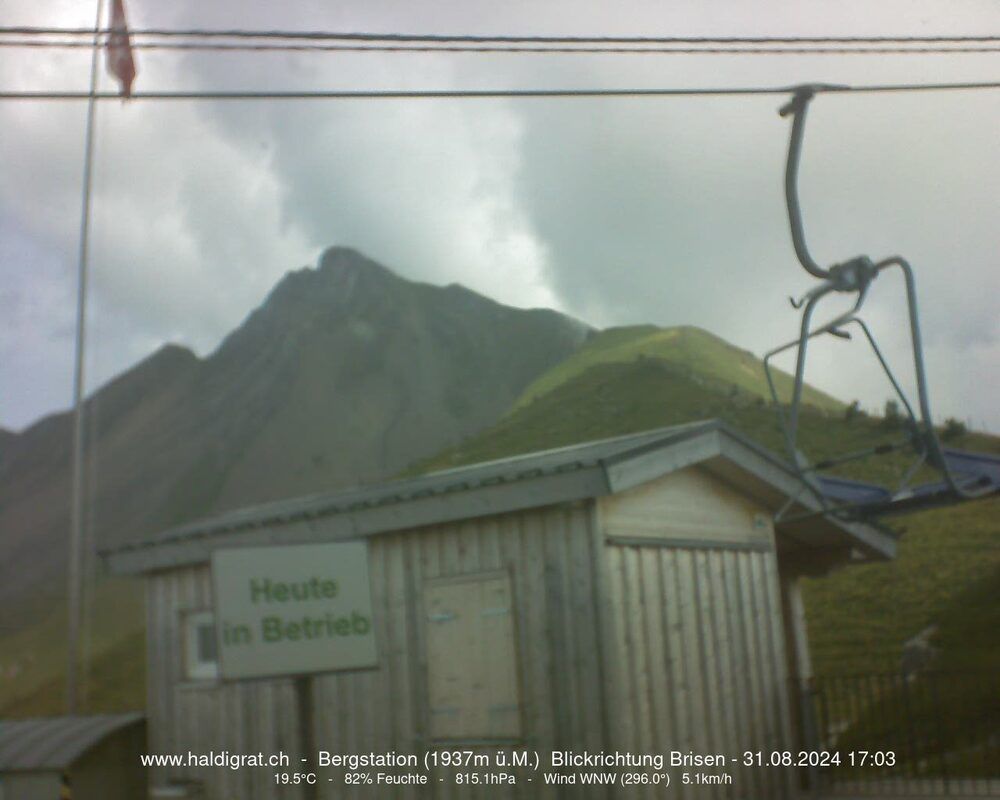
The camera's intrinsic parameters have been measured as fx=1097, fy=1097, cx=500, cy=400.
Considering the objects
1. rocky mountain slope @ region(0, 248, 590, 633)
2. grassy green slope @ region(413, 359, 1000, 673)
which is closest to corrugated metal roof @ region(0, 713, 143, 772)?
grassy green slope @ region(413, 359, 1000, 673)

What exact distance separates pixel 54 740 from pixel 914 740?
953cm

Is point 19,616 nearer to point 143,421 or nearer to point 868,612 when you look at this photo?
point 143,421

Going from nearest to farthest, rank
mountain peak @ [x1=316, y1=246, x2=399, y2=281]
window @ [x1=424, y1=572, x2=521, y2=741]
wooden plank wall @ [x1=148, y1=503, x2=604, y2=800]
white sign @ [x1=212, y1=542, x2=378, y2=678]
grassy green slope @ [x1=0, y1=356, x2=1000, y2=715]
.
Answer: white sign @ [x1=212, y1=542, x2=378, y2=678] → wooden plank wall @ [x1=148, y1=503, x2=604, y2=800] → window @ [x1=424, y1=572, x2=521, y2=741] → grassy green slope @ [x1=0, y1=356, x2=1000, y2=715] → mountain peak @ [x1=316, y1=246, x2=399, y2=281]

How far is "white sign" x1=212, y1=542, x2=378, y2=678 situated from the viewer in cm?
603

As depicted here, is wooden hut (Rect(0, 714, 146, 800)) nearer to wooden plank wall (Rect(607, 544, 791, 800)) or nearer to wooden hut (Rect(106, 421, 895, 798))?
wooden hut (Rect(106, 421, 895, 798))

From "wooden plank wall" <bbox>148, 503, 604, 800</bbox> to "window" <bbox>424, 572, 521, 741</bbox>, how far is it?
10 centimetres

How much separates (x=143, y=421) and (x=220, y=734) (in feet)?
327

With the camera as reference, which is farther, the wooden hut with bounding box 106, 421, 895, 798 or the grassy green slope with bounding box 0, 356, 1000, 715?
the grassy green slope with bounding box 0, 356, 1000, 715

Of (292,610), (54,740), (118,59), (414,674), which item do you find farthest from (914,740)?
(118,59)

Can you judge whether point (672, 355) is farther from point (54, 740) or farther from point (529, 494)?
point (54, 740)

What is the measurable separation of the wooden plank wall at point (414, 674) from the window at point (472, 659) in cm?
10

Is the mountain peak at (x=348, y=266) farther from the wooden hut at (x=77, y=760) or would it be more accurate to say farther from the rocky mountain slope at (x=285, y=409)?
the wooden hut at (x=77, y=760)

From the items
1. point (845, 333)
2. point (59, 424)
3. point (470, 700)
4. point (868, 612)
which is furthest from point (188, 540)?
point (59, 424)

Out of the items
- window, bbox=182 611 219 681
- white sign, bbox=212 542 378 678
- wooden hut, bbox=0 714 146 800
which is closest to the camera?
white sign, bbox=212 542 378 678
